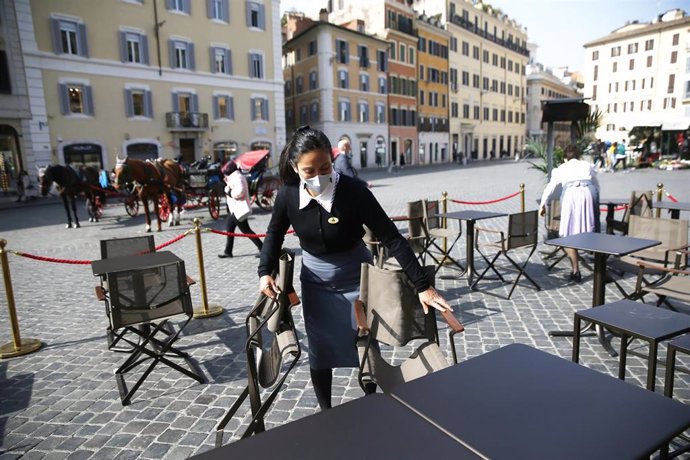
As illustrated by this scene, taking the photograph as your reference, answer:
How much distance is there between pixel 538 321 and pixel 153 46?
26.6 meters

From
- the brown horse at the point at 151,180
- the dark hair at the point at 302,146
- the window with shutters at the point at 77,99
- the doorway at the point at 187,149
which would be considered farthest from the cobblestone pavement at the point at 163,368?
the doorway at the point at 187,149

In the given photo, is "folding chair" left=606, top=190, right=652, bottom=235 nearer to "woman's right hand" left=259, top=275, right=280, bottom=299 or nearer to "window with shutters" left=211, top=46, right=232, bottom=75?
"woman's right hand" left=259, top=275, right=280, bottom=299

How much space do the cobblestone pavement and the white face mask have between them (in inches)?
66.5

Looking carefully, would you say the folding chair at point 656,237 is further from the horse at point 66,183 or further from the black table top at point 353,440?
the horse at point 66,183

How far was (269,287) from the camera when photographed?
8.54ft

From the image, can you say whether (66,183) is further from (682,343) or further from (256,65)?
(256,65)

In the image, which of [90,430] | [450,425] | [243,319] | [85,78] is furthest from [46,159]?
[450,425]

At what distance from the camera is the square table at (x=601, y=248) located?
13.3ft

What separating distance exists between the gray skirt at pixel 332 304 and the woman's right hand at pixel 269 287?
0.60 feet

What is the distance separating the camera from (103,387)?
12.0 ft

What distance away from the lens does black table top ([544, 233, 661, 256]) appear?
404 centimetres

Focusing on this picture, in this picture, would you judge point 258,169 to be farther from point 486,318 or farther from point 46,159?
point 46,159

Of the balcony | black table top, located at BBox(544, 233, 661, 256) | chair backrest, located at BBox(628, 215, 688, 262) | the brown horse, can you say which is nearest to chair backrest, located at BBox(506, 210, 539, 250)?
black table top, located at BBox(544, 233, 661, 256)

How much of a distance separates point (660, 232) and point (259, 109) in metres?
27.9
